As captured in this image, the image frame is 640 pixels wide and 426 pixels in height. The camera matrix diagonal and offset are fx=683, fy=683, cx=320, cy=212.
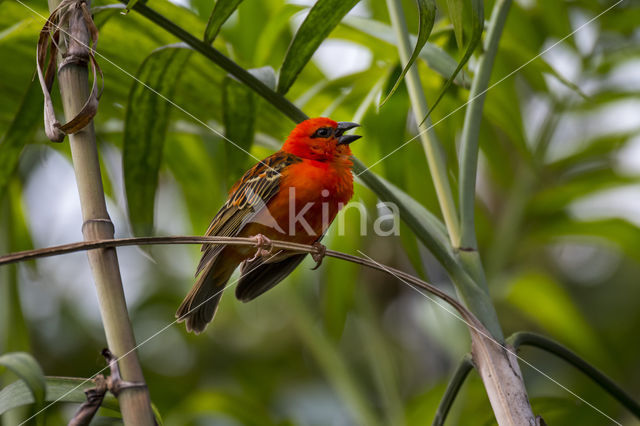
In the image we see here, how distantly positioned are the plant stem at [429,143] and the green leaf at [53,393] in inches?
26.7

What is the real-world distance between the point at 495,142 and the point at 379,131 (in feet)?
3.29

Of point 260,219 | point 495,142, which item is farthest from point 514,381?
point 495,142

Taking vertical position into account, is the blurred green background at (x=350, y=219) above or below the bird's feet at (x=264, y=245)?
above

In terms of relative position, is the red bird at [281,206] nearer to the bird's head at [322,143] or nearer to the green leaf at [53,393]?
the bird's head at [322,143]

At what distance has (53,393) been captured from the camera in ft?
3.39

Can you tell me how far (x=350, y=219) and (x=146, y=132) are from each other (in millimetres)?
1122

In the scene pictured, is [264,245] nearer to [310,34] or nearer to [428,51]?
[310,34]

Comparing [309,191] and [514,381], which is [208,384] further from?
[514,381]

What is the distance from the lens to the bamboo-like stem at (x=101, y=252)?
0.84 m

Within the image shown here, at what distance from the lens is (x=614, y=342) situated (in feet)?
11.6

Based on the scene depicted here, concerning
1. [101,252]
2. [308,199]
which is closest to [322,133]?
[308,199]

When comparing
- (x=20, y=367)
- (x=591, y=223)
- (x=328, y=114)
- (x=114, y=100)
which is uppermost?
(x=114, y=100)

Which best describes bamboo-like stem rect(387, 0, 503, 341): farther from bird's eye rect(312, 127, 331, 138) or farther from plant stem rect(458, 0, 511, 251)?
bird's eye rect(312, 127, 331, 138)

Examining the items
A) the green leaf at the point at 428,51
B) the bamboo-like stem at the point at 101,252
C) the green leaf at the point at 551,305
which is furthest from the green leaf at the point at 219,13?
the green leaf at the point at 551,305
